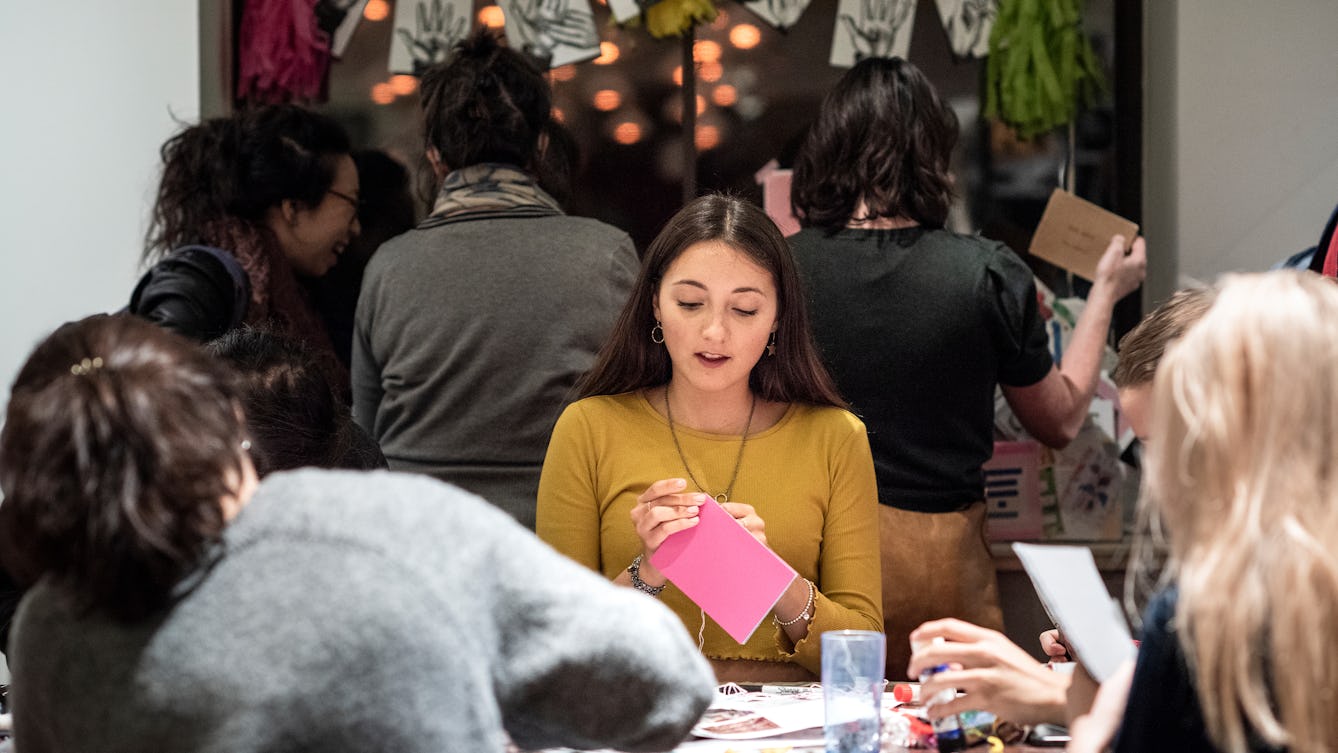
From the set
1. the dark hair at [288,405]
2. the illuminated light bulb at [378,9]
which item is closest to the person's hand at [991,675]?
the dark hair at [288,405]

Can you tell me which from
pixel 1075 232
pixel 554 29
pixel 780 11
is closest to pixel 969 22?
pixel 780 11

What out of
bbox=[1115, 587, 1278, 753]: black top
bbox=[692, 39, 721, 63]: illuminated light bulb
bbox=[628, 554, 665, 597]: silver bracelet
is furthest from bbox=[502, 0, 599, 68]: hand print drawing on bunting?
bbox=[1115, 587, 1278, 753]: black top

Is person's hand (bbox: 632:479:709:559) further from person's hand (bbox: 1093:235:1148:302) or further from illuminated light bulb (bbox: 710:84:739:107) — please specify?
illuminated light bulb (bbox: 710:84:739:107)

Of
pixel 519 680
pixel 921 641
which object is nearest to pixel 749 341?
pixel 921 641

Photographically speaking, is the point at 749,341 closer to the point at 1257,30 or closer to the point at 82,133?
the point at 1257,30

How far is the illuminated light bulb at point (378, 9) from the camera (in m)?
3.41

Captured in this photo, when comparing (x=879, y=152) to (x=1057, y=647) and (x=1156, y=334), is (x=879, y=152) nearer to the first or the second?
(x=1156, y=334)

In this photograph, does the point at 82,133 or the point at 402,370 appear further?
the point at 82,133

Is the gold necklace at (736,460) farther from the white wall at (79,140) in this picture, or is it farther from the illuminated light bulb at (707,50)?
the white wall at (79,140)

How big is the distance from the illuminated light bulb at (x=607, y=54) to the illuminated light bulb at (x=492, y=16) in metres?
0.25

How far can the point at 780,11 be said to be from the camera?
10.8 ft

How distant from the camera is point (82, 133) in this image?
3396 mm

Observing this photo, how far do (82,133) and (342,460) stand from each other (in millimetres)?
1816

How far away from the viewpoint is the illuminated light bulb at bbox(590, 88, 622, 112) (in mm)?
3361
